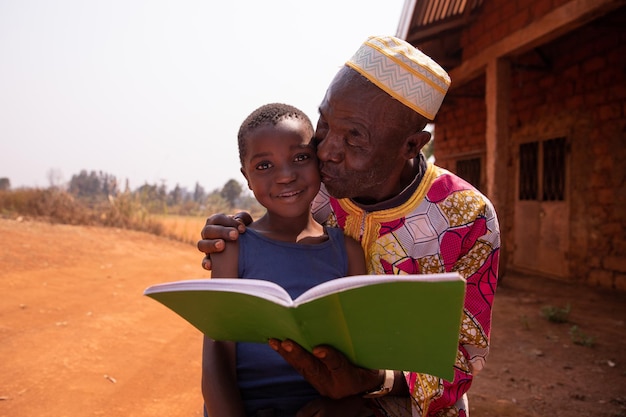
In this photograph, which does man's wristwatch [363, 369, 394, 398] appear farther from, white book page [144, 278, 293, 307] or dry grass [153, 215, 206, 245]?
dry grass [153, 215, 206, 245]

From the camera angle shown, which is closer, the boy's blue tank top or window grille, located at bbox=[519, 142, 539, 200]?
the boy's blue tank top

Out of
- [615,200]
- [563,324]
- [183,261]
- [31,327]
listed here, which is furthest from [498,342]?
[183,261]

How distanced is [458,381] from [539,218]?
22.5 feet

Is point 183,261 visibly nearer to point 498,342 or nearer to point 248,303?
point 498,342

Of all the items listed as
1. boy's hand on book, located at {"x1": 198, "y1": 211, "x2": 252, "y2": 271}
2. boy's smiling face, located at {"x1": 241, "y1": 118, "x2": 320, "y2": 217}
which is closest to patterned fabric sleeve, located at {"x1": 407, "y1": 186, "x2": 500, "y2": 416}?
boy's smiling face, located at {"x1": 241, "y1": 118, "x2": 320, "y2": 217}

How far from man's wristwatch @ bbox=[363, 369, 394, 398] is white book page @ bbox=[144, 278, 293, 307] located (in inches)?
27.2

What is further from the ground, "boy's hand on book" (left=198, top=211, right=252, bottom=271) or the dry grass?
"boy's hand on book" (left=198, top=211, right=252, bottom=271)

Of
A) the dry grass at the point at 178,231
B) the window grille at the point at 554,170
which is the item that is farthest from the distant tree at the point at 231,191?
the window grille at the point at 554,170

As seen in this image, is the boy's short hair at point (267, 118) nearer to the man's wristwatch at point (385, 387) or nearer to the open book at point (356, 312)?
the open book at point (356, 312)

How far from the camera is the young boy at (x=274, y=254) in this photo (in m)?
1.45

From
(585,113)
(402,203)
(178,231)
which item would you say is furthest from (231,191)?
(402,203)

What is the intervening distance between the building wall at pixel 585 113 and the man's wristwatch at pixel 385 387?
5440mm

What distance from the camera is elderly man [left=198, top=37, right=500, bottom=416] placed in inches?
60.3

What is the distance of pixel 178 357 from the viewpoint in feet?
12.7
